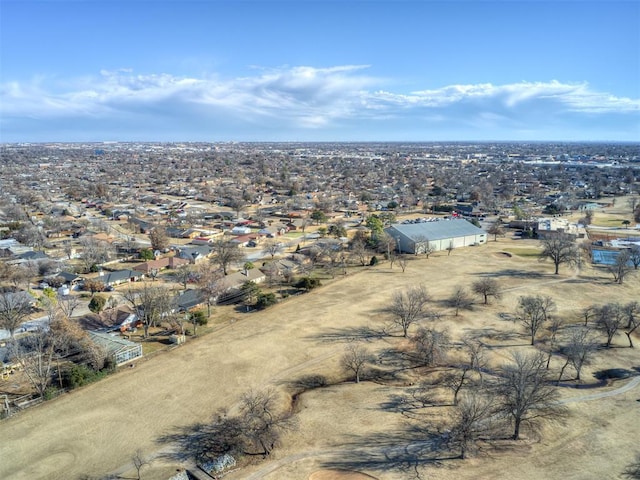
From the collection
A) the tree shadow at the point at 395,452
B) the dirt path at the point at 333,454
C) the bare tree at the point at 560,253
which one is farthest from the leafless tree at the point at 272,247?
the dirt path at the point at 333,454

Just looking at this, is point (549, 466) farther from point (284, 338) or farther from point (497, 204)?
point (497, 204)

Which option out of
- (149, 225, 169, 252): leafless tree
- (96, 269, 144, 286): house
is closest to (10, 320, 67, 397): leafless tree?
(96, 269, 144, 286): house

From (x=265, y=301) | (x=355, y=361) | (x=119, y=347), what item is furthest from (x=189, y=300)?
(x=355, y=361)

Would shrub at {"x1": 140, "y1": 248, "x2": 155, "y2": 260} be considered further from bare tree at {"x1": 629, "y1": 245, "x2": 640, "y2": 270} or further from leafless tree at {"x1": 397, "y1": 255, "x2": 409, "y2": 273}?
bare tree at {"x1": 629, "y1": 245, "x2": 640, "y2": 270}

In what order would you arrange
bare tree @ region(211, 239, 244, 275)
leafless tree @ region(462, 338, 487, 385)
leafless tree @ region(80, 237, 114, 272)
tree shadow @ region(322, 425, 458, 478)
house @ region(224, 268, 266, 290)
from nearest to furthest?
tree shadow @ region(322, 425, 458, 478)
leafless tree @ region(462, 338, 487, 385)
house @ region(224, 268, 266, 290)
bare tree @ region(211, 239, 244, 275)
leafless tree @ region(80, 237, 114, 272)

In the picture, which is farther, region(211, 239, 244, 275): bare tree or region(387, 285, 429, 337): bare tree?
region(211, 239, 244, 275): bare tree

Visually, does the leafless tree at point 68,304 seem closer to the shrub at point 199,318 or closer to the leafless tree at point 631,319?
the shrub at point 199,318
